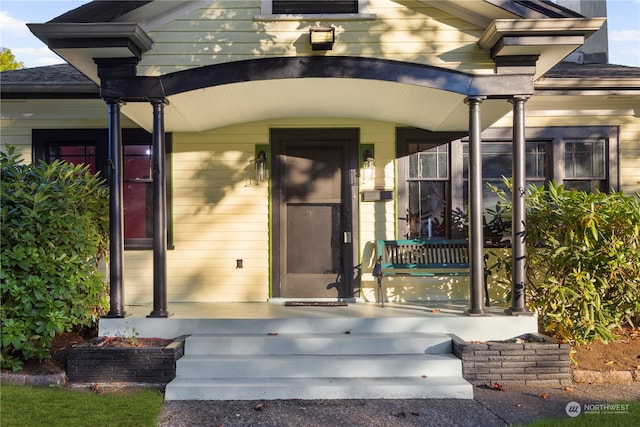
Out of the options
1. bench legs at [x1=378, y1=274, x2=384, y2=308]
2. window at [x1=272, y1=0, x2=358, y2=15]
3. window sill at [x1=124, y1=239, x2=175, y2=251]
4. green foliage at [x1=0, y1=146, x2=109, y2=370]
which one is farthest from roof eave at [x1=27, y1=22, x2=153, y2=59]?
bench legs at [x1=378, y1=274, x2=384, y2=308]

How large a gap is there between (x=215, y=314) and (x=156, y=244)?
1.11 meters

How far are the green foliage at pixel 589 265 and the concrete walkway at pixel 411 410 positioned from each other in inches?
32.8

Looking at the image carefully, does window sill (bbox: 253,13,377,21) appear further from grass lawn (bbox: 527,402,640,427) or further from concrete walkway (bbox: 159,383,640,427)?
grass lawn (bbox: 527,402,640,427)

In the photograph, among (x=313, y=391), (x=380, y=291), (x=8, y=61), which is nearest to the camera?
(x=313, y=391)

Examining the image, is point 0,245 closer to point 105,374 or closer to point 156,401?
point 105,374

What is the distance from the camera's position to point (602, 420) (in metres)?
4.02

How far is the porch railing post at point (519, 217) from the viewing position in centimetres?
550

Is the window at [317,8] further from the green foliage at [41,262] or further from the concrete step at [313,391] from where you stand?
the concrete step at [313,391]

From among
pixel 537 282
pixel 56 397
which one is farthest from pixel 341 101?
pixel 56 397

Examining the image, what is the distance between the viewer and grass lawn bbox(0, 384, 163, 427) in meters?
4.00

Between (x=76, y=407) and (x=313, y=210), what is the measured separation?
3.88 meters

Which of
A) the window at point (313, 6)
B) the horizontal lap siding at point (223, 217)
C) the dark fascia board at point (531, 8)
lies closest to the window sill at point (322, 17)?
the window at point (313, 6)

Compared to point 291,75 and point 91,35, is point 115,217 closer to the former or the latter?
point 91,35

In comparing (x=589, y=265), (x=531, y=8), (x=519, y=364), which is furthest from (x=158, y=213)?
(x=589, y=265)
